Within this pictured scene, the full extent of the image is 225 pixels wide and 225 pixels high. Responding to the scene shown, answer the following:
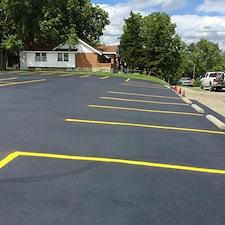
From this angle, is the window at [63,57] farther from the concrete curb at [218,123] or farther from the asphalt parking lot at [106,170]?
the asphalt parking lot at [106,170]

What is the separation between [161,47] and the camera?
73.3 m

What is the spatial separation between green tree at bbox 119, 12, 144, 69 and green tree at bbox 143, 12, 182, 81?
1.40m

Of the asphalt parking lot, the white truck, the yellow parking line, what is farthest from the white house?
the yellow parking line

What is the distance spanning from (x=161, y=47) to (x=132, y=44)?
→ 5312mm

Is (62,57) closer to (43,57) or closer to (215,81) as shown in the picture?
(43,57)

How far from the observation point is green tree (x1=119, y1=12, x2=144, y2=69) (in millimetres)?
70562

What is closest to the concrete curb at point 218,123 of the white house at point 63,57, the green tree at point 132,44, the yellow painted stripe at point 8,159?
the yellow painted stripe at point 8,159

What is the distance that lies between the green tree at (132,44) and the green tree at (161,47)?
1405 millimetres

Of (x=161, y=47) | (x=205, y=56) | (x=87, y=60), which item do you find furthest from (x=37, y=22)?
(x=205, y=56)

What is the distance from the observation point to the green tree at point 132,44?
232 feet

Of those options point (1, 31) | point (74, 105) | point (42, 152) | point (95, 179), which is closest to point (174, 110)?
point (74, 105)

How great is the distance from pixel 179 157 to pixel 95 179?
83.7 inches

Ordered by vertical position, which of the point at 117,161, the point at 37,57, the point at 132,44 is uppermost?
the point at 132,44

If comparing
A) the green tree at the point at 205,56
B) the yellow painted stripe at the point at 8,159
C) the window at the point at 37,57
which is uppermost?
the yellow painted stripe at the point at 8,159
